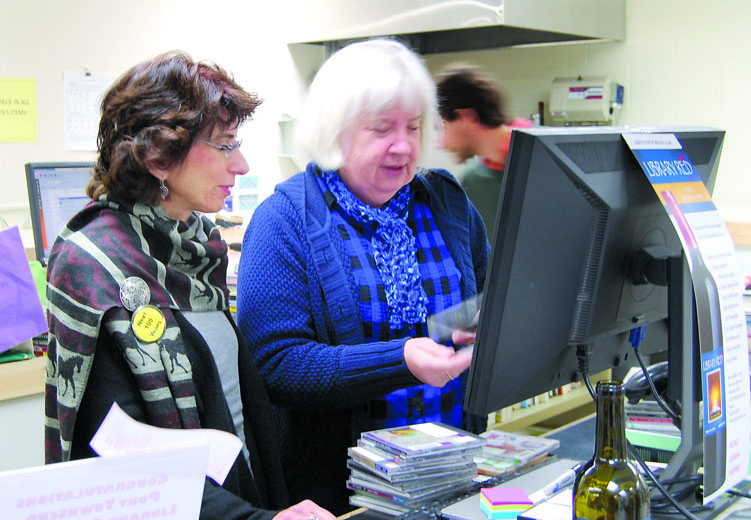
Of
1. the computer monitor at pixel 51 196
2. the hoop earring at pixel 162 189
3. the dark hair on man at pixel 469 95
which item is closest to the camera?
the hoop earring at pixel 162 189

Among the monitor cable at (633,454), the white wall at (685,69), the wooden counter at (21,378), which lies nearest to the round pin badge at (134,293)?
the monitor cable at (633,454)

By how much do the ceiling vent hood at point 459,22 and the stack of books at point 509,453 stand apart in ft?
6.87

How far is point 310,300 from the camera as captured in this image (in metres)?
1.40

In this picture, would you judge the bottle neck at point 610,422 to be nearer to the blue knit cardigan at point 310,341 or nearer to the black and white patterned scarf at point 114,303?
the blue knit cardigan at point 310,341

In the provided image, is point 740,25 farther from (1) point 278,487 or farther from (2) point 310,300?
(1) point 278,487

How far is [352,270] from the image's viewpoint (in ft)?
4.71

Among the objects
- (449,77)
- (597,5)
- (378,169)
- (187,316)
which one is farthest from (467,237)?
(597,5)

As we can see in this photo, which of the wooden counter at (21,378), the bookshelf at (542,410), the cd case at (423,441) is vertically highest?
the cd case at (423,441)

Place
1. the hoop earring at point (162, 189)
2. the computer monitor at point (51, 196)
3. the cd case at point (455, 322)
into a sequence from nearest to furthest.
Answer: the cd case at point (455, 322) < the hoop earring at point (162, 189) < the computer monitor at point (51, 196)

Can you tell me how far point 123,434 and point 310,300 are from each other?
0.67 m

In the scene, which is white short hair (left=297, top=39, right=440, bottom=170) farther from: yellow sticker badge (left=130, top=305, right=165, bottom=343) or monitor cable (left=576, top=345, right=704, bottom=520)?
monitor cable (left=576, top=345, right=704, bottom=520)

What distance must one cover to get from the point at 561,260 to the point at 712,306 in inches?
7.9

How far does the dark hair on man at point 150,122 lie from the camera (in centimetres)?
122

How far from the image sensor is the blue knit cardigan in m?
1.32
